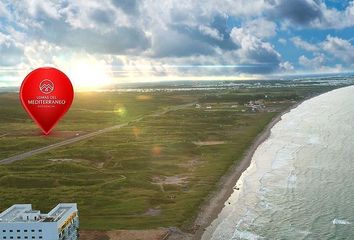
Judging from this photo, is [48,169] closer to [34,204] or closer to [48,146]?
[34,204]

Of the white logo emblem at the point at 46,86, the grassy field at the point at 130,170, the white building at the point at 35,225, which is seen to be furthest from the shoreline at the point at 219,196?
the white logo emblem at the point at 46,86

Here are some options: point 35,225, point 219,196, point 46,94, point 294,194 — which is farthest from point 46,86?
point 294,194

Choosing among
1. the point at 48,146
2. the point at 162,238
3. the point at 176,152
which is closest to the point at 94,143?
the point at 48,146

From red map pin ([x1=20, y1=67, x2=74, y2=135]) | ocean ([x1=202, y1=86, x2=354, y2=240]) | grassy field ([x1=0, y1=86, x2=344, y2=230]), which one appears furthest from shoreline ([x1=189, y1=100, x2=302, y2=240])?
red map pin ([x1=20, y1=67, x2=74, y2=135])

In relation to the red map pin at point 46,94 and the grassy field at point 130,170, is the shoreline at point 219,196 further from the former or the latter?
the red map pin at point 46,94

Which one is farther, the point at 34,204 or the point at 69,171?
the point at 69,171

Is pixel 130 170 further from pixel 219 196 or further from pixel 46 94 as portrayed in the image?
pixel 46 94
